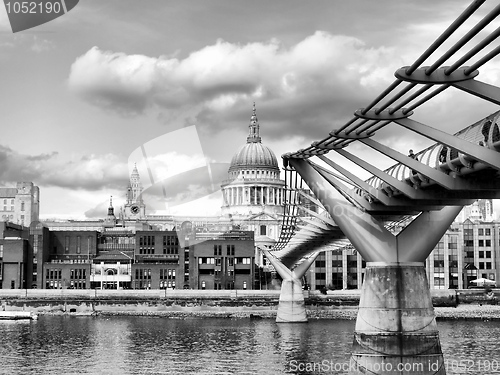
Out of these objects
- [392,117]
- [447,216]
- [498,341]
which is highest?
[392,117]

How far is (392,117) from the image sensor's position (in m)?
25.4

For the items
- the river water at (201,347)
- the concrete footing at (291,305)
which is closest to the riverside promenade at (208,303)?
the concrete footing at (291,305)

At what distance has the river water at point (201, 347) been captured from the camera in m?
50.9

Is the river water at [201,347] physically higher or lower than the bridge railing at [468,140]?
lower

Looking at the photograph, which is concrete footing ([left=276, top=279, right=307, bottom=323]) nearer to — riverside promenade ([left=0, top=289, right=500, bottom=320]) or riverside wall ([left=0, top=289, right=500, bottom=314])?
riverside promenade ([left=0, top=289, right=500, bottom=320])

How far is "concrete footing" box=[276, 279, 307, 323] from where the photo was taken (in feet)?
305

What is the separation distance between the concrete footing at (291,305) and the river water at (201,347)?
5.64 ft

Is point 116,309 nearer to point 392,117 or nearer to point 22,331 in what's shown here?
point 22,331

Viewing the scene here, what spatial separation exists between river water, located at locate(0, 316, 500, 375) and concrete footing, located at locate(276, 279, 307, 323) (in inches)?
67.7

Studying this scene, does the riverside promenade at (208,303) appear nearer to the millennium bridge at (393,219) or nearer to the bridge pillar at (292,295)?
the bridge pillar at (292,295)

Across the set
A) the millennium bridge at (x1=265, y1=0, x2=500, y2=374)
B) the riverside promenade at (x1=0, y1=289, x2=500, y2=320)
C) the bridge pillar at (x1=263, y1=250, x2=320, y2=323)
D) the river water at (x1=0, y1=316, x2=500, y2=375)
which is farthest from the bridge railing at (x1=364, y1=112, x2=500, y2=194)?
the riverside promenade at (x1=0, y1=289, x2=500, y2=320)

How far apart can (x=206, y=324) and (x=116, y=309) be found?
25.0 metres

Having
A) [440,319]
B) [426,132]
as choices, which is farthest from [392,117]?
[440,319]

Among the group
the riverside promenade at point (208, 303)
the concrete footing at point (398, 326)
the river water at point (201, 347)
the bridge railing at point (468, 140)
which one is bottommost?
the river water at point (201, 347)
